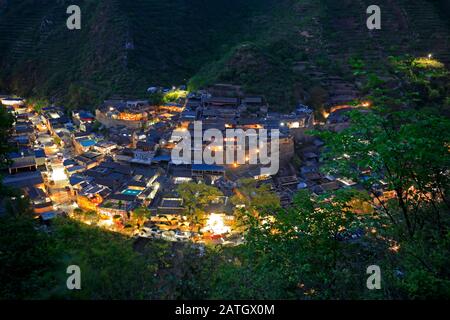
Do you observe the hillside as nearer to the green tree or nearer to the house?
the green tree

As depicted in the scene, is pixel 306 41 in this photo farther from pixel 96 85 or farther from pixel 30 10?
pixel 30 10

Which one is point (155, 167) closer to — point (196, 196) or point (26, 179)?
point (196, 196)

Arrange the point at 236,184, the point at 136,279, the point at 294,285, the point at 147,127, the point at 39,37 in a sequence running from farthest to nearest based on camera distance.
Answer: the point at 39,37
the point at 147,127
the point at 236,184
the point at 136,279
the point at 294,285

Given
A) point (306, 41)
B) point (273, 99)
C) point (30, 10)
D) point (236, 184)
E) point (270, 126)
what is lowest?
point (236, 184)

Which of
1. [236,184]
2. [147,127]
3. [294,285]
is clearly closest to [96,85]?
[147,127]

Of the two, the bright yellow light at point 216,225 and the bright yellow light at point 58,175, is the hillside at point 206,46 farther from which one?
the bright yellow light at point 216,225

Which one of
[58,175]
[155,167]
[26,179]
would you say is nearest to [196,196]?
[155,167]
